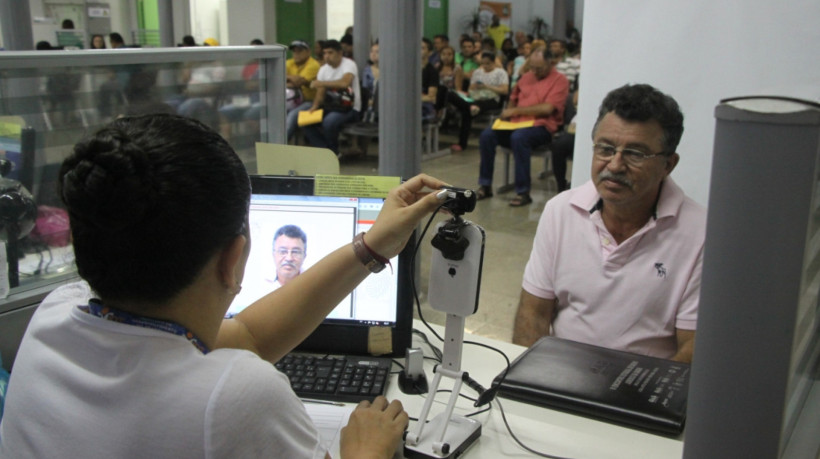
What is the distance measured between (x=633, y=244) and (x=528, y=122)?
4.32 metres

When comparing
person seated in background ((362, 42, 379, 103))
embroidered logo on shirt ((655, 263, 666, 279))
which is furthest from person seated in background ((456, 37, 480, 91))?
embroidered logo on shirt ((655, 263, 666, 279))

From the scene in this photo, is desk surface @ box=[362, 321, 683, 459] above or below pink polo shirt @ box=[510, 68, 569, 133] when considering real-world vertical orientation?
below

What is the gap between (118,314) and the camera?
2.62 ft

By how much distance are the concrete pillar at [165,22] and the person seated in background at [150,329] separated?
982cm

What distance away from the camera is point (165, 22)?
32.5 feet

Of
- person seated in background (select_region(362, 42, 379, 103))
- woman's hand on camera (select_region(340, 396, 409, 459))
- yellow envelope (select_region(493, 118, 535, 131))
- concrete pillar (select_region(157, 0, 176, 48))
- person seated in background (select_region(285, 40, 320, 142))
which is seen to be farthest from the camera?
concrete pillar (select_region(157, 0, 176, 48))

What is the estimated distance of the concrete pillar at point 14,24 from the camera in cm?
483

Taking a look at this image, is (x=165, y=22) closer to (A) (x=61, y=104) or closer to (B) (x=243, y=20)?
(B) (x=243, y=20)

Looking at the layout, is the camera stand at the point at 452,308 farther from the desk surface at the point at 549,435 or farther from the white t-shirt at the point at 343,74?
the white t-shirt at the point at 343,74

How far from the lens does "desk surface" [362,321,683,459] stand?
122 cm

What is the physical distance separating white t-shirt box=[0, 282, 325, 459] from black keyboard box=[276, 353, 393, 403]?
1.81 ft

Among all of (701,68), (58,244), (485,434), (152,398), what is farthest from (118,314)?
(701,68)

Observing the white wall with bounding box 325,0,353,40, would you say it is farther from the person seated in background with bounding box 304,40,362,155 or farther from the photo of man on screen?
the photo of man on screen

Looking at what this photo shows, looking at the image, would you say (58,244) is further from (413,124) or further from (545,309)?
(413,124)
